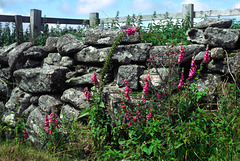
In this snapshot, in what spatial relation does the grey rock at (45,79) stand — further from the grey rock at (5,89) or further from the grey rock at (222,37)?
the grey rock at (222,37)

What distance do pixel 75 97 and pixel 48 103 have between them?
74 centimetres

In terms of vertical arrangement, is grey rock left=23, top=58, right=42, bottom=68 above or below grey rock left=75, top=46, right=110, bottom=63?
below

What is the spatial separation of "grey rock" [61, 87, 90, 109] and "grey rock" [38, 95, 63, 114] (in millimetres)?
226

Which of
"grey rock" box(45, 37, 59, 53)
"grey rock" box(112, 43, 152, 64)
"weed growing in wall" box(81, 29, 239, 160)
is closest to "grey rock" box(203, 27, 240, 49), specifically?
"weed growing in wall" box(81, 29, 239, 160)

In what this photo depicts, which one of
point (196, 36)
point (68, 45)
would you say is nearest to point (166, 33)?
point (196, 36)

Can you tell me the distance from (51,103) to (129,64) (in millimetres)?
1955

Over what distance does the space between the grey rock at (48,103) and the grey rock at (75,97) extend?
23cm

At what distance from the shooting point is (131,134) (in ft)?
12.2

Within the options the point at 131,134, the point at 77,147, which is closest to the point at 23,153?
the point at 77,147

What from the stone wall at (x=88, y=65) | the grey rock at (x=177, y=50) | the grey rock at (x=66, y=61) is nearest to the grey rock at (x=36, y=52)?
the stone wall at (x=88, y=65)

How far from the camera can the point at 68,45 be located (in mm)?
5711

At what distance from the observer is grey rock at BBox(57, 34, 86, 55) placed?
18.4 feet

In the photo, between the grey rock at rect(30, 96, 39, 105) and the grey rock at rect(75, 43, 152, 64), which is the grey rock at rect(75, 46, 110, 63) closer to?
the grey rock at rect(75, 43, 152, 64)

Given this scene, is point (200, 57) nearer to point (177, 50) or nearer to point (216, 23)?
point (177, 50)
